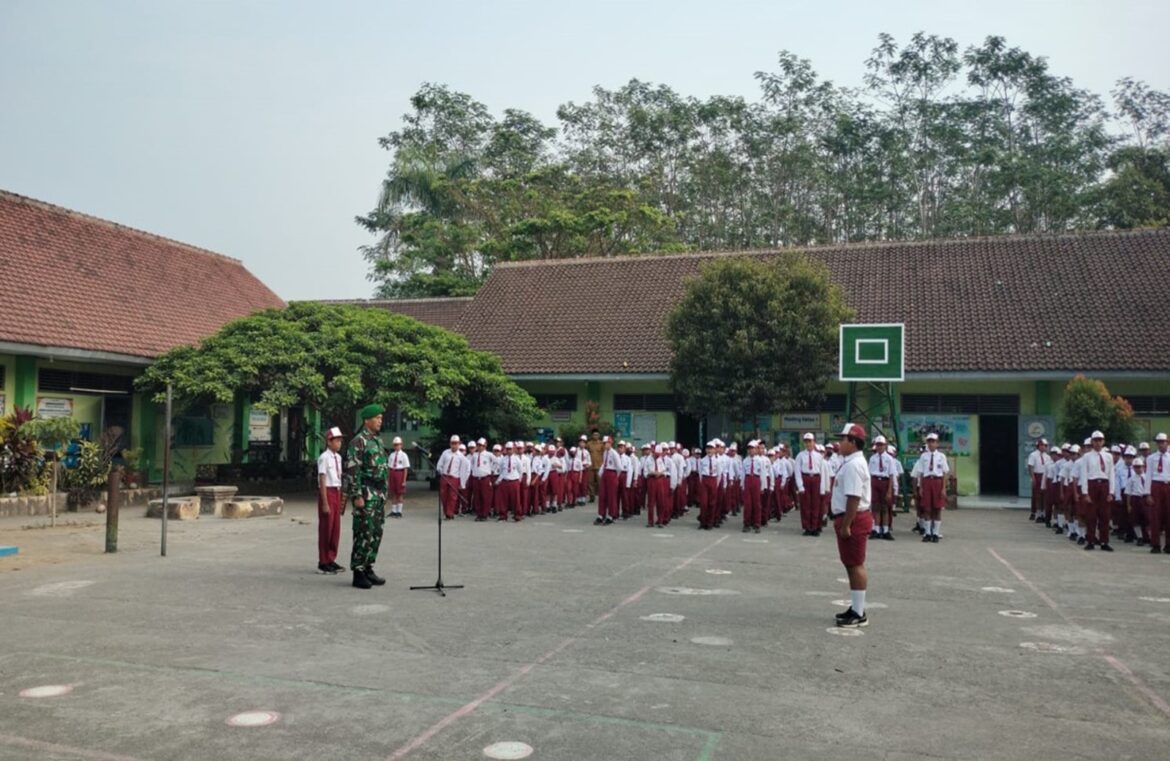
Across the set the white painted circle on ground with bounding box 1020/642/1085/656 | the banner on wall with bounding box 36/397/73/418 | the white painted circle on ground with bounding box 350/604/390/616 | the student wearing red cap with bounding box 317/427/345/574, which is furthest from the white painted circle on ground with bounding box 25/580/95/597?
the banner on wall with bounding box 36/397/73/418

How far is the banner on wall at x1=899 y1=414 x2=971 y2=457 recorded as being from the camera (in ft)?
78.1

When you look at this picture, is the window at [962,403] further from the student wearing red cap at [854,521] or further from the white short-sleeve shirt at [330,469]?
the white short-sleeve shirt at [330,469]

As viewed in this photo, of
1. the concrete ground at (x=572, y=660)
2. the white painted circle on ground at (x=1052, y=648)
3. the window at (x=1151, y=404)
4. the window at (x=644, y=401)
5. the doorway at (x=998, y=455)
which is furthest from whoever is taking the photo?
the window at (x=644, y=401)

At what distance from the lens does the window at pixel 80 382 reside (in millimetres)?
19703

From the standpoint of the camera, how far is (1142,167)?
1405 inches

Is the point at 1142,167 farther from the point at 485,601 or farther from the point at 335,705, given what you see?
the point at 335,705

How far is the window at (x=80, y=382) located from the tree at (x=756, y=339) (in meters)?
13.0

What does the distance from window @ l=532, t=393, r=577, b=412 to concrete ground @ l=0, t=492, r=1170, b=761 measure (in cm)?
1481

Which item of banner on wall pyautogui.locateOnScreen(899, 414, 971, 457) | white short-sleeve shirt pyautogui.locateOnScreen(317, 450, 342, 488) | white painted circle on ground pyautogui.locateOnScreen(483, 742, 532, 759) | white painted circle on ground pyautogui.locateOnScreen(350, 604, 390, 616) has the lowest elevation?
white painted circle on ground pyautogui.locateOnScreen(350, 604, 390, 616)

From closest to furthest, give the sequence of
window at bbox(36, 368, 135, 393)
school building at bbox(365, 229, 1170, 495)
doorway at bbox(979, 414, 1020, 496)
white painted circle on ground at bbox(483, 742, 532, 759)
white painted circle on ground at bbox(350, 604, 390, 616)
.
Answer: white painted circle on ground at bbox(483, 742, 532, 759) → white painted circle on ground at bbox(350, 604, 390, 616) → window at bbox(36, 368, 135, 393) → school building at bbox(365, 229, 1170, 495) → doorway at bbox(979, 414, 1020, 496)

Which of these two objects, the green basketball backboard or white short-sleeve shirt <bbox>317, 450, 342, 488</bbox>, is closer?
white short-sleeve shirt <bbox>317, 450, 342, 488</bbox>

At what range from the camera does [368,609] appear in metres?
8.59

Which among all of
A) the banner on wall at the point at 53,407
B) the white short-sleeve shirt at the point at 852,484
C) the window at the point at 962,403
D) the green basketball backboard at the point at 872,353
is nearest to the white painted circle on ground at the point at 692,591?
the white short-sleeve shirt at the point at 852,484

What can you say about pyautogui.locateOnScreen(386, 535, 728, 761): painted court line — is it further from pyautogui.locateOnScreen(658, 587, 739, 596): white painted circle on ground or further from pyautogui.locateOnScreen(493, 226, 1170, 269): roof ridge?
pyautogui.locateOnScreen(493, 226, 1170, 269): roof ridge
